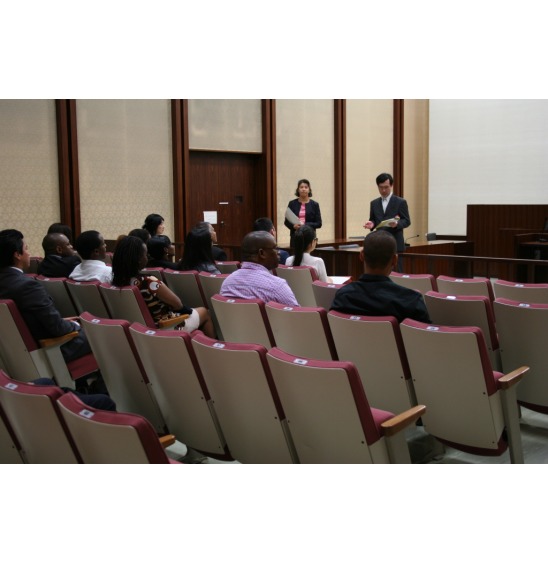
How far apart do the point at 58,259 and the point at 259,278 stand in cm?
209

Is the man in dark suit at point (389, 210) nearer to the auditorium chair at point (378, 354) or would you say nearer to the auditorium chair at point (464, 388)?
the auditorium chair at point (378, 354)

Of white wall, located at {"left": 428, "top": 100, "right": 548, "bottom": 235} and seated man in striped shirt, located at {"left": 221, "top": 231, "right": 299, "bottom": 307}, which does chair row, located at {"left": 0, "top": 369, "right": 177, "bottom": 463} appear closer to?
seated man in striped shirt, located at {"left": 221, "top": 231, "right": 299, "bottom": 307}

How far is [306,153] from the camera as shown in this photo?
37.6 ft

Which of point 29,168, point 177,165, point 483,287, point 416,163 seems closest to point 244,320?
point 483,287

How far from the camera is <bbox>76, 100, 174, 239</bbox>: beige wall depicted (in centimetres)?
899

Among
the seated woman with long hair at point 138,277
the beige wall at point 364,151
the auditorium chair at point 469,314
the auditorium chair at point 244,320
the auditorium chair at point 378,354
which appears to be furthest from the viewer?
the beige wall at point 364,151

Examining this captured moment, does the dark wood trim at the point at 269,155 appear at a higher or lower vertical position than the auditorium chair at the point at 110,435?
higher

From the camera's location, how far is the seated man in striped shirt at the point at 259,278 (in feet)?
12.7

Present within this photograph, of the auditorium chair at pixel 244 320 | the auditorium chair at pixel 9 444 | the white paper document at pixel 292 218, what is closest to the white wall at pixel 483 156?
the white paper document at pixel 292 218

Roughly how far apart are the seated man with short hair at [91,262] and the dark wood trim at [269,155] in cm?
629

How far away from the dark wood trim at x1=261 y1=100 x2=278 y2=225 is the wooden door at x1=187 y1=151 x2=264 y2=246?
7.2 inches

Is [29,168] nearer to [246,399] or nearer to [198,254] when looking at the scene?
[198,254]

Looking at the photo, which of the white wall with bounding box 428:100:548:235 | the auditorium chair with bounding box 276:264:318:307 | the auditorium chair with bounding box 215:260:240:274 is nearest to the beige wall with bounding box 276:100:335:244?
the white wall with bounding box 428:100:548:235

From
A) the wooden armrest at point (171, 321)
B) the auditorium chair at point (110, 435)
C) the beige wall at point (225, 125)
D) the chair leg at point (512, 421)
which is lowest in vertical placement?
the chair leg at point (512, 421)
